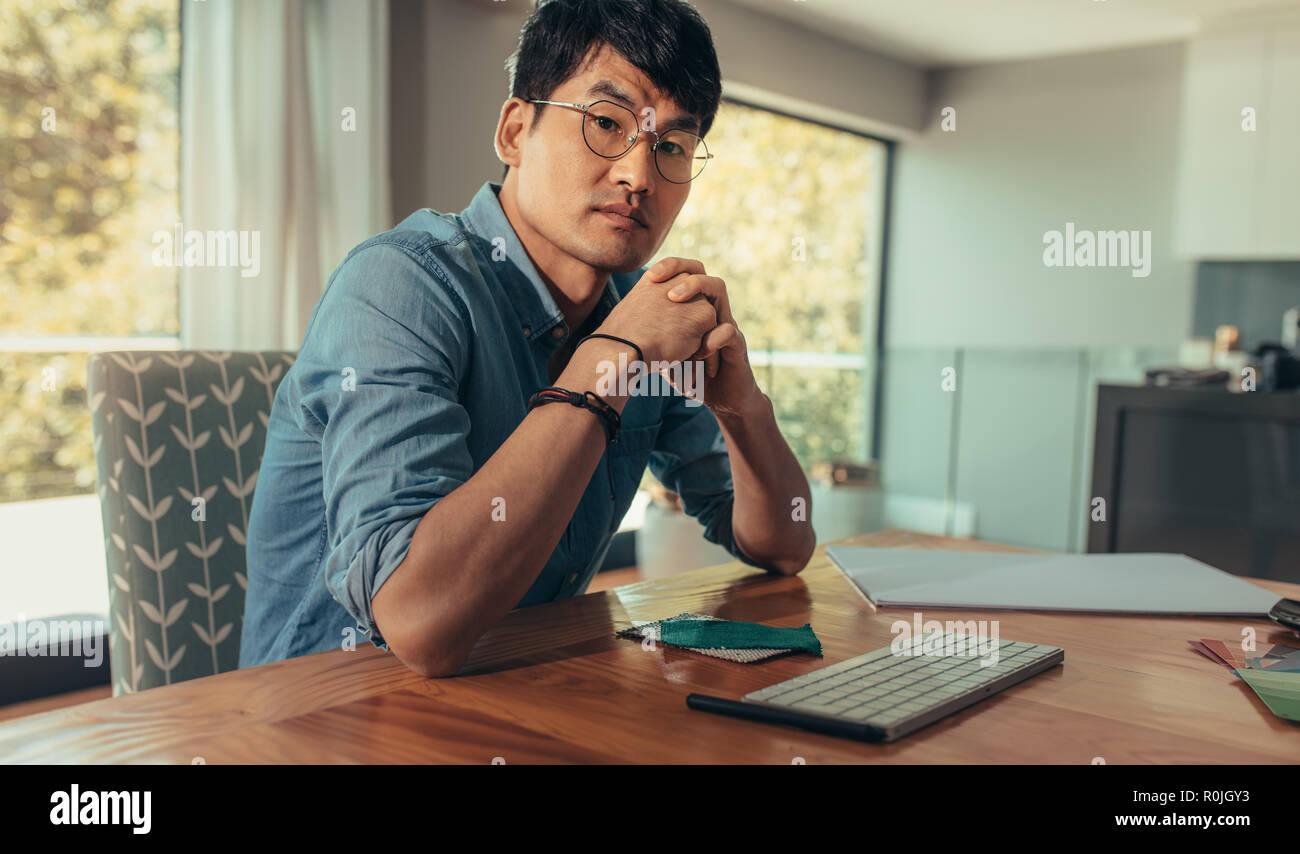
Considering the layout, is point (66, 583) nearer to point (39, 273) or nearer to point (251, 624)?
point (39, 273)

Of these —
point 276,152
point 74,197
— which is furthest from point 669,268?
Answer: point 74,197

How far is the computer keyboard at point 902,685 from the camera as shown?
25.0 inches

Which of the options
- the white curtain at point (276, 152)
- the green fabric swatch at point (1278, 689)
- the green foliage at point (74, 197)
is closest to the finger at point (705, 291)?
the green fabric swatch at point (1278, 689)

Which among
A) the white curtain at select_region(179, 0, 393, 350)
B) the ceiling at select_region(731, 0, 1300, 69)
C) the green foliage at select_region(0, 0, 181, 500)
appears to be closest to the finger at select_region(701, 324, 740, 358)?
the white curtain at select_region(179, 0, 393, 350)

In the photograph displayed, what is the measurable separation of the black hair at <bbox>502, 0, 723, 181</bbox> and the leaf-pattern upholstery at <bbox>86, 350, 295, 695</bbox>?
0.51 m

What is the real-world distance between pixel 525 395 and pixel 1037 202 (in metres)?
4.71

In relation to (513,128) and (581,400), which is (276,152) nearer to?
(513,128)

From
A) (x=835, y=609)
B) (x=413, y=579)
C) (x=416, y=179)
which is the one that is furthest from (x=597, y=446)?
(x=416, y=179)

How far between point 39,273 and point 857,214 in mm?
4201

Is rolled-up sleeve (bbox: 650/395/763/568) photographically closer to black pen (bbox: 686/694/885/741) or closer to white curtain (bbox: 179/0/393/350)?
black pen (bbox: 686/694/885/741)

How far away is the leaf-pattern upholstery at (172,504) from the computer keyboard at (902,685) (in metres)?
0.71

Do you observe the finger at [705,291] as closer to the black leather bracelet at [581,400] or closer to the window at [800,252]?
the black leather bracelet at [581,400]

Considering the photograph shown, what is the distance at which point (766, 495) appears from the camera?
3.93 ft

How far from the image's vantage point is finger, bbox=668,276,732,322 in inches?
40.1
